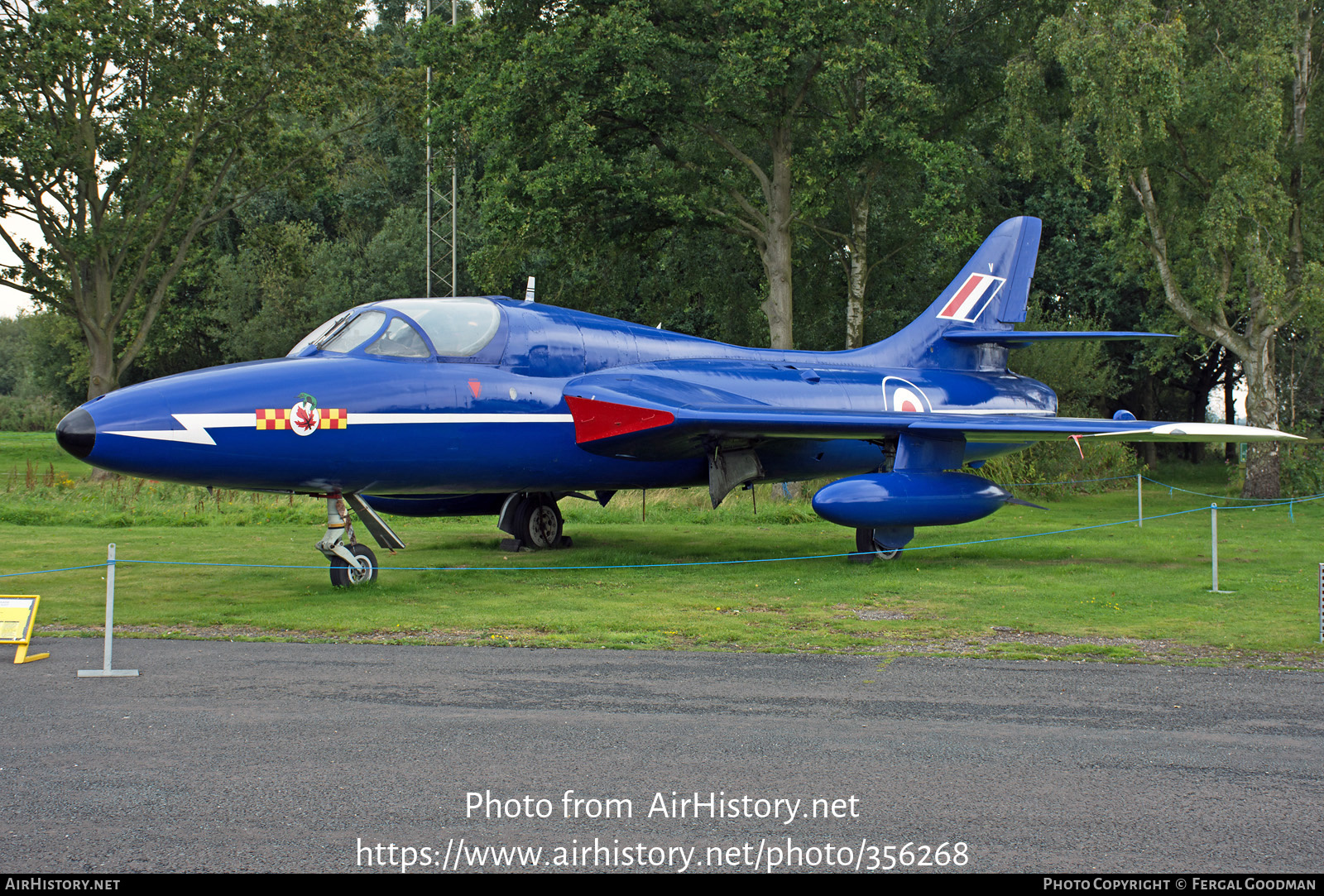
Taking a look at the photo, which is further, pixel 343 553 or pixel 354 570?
pixel 354 570

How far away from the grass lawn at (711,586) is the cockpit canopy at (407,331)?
7.96ft

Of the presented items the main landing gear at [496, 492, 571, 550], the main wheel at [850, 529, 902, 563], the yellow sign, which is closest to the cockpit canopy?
the main landing gear at [496, 492, 571, 550]

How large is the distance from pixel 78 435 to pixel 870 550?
9.10 m

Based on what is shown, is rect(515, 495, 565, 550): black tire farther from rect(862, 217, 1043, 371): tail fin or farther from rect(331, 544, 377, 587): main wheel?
rect(862, 217, 1043, 371): tail fin

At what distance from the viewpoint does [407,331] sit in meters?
11.2

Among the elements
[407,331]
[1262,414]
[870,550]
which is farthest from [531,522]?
[1262,414]

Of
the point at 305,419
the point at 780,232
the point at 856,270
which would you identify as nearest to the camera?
the point at 305,419

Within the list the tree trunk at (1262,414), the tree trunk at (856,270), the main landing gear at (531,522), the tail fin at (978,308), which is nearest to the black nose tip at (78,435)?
the main landing gear at (531,522)

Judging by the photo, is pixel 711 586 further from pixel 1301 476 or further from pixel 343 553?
pixel 1301 476

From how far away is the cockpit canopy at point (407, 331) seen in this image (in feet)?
36.4

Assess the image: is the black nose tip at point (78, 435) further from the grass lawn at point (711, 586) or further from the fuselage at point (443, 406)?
the grass lawn at point (711, 586)

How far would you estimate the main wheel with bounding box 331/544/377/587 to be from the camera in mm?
11078

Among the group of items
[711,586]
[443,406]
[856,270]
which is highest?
[856,270]
